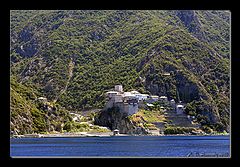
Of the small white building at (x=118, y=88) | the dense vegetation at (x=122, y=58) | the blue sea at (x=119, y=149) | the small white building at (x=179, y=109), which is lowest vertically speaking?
the blue sea at (x=119, y=149)

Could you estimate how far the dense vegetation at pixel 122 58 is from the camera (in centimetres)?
7331

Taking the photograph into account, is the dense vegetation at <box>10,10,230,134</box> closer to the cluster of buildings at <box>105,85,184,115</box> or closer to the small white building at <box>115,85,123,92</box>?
the small white building at <box>115,85,123,92</box>

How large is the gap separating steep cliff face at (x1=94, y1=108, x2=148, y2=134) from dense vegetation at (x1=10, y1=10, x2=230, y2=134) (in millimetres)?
4460

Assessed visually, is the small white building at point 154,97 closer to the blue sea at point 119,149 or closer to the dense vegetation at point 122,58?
the dense vegetation at point 122,58

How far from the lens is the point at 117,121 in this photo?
217ft

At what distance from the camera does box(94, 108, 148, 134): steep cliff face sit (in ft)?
212

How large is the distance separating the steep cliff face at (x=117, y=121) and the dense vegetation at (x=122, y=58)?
4.46 metres

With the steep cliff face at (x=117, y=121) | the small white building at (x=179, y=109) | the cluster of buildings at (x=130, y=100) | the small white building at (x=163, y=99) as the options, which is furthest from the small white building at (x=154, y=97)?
the steep cliff face at (x=117, y=121)

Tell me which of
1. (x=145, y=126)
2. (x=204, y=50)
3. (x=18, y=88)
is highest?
(x=204, y=50)

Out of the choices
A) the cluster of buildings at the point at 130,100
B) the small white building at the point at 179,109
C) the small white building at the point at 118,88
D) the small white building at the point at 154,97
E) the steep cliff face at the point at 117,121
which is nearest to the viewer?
the steep cliff face at the point at 117,121

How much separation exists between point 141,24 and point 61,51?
12.1m
